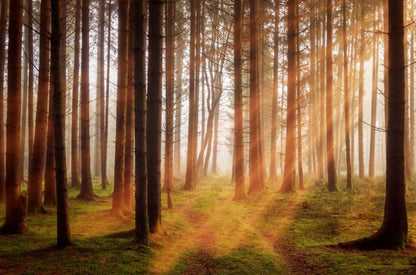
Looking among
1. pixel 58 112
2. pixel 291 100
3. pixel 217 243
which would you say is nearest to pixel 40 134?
pixel 58 112

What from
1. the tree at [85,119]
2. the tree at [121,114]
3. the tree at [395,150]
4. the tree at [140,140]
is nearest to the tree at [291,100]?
the tree at [121,114]

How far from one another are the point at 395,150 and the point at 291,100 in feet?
37.2

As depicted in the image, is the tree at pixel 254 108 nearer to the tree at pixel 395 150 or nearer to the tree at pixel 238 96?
the tree at pixel 238 96

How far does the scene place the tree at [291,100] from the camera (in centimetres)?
1845

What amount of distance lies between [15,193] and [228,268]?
555cm

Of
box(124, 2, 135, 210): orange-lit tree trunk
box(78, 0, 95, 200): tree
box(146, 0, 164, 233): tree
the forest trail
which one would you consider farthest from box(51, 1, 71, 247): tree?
box(78, 0, 95, 200): tree

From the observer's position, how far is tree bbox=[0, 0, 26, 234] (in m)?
8.23

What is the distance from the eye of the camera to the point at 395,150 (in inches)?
306

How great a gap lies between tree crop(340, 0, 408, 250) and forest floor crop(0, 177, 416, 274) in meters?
0.50

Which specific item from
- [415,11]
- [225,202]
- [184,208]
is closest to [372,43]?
[415,11]

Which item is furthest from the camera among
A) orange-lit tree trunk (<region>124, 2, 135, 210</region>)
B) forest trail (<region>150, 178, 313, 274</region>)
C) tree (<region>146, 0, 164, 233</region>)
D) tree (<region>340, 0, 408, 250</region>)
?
orange-lit tree trunk (<region>124, 2, 135, 210</region>)

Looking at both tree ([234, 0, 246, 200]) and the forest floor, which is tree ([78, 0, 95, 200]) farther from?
tree ([234, 0, 246, 200])

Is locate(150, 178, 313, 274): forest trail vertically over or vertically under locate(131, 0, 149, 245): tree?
under

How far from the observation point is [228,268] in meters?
6.84
